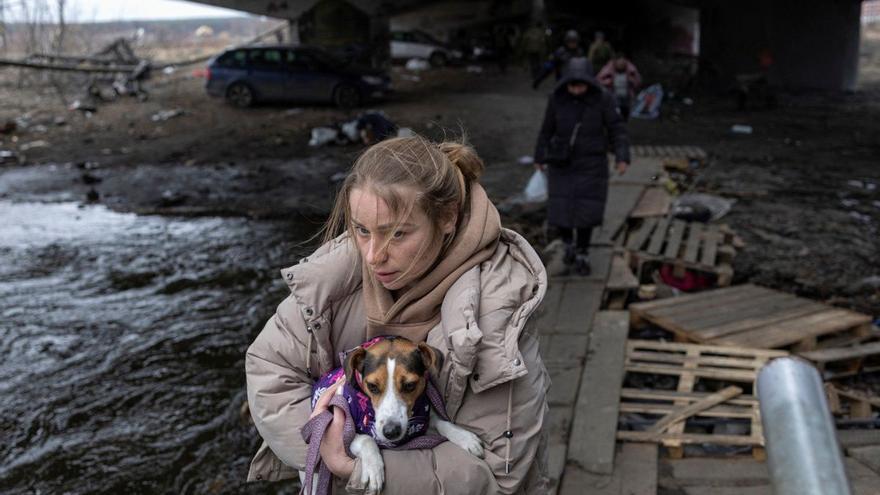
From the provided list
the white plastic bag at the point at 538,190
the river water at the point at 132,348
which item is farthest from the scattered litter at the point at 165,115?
the white plastic bag at the point at 538,190

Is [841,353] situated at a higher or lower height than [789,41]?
lower

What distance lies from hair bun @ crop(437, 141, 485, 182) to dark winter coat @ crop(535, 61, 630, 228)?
4167mm

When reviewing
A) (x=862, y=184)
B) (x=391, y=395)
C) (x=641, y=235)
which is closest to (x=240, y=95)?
(x=641, y=235)

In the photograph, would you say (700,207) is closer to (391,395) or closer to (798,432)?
(391,395)

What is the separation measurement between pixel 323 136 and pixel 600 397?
10516mm

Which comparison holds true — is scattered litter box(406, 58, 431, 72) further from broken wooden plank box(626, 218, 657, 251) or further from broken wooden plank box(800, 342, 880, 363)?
broken wooden plank box(800, 342, 880, 363)

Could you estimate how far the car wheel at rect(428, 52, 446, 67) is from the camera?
87.7 ft

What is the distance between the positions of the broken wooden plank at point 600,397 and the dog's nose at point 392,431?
2.22 meters

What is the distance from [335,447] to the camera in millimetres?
1616

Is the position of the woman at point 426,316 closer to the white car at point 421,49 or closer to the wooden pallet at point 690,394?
the wooden pallet at point 690,394

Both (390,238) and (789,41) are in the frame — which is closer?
(390,238)

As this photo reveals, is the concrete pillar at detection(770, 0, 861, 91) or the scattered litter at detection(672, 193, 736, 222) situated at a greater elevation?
the concrete pillar at detection(770, 0, 861, 91)

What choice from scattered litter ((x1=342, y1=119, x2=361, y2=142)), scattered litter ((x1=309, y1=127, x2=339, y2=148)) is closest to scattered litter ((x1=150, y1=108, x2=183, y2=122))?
scattered litter ((x1=309, y1=127, x2=339, y2=148))

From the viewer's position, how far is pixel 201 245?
8.08 m
